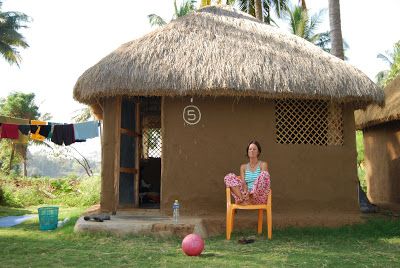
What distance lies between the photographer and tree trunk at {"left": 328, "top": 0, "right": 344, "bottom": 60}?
8633mm

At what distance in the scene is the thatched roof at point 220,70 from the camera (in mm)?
5672

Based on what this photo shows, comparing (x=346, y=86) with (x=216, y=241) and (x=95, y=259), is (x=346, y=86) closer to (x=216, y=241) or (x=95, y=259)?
(x=216, y=241)

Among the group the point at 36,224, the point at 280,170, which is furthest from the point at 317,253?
the point at 36,224

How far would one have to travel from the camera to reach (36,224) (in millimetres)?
6535

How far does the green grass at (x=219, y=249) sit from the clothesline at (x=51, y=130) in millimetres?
2697

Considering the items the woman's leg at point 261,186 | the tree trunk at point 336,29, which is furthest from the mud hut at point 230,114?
the tree trunk at point 336,29

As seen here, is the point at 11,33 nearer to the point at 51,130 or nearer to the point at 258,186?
the point at 51,130

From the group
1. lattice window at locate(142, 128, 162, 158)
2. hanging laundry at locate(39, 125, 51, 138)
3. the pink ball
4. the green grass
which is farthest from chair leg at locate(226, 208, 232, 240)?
hanging laundry at locate(39, 125, 51, 138)

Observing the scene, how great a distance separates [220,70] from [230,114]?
0.65 metres

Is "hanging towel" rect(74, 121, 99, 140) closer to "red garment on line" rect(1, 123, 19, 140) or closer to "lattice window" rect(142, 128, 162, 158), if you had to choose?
"red garment on line" rect(1, 123, 19, 140)

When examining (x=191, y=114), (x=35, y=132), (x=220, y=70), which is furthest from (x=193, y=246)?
(x=35, y=132)

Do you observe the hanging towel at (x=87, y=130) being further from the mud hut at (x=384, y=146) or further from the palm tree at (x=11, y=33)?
the palm tree at (x=11, y=33)

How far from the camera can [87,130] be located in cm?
802

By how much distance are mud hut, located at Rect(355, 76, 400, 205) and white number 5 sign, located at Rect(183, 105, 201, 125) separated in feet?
12.9
